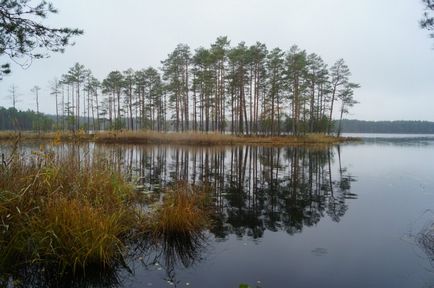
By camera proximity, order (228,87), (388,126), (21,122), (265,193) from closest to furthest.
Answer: (21,122) < (265,193) < (228,87) < (388,126)

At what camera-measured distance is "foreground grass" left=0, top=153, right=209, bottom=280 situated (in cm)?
350

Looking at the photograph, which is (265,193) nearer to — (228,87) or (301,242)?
(301,242)

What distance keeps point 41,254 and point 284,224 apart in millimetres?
4437

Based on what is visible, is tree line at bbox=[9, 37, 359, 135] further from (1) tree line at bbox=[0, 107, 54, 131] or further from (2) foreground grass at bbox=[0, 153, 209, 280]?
(2) foreground grass at bbox=[0, 153, 209, 280]

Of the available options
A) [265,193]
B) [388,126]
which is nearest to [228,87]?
[265,193]

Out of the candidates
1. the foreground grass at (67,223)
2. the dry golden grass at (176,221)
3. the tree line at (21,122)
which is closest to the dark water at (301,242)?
the dry golden grass at (176,221)

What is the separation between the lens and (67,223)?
12.0 ft

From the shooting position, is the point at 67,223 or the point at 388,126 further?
the point at 388,126

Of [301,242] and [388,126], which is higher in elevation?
[388,126]

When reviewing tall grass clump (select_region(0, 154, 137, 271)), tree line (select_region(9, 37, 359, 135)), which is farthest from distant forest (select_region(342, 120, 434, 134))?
tall grass clump (select_region(0, 154, 137, 271))

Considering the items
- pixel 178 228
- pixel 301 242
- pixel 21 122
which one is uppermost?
pixel 21 122

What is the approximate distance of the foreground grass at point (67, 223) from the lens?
11.5ft

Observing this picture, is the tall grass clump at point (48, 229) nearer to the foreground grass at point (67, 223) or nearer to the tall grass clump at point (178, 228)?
the foreground grass at point (67, 223)

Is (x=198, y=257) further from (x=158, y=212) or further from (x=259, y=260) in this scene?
(x=158, y=212)
